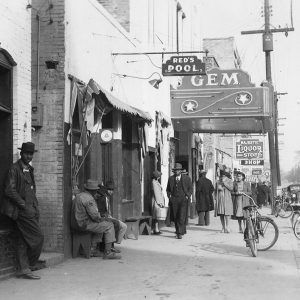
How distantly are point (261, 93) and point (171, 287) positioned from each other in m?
12.6

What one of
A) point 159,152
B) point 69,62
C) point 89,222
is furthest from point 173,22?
point 89,222

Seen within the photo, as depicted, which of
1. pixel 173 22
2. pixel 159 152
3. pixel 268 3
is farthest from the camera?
pixel 268 3

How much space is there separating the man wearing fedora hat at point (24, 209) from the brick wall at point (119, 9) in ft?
24.9

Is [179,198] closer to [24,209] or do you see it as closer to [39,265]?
[39,265]

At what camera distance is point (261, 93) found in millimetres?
19422

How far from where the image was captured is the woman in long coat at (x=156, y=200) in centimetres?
1539

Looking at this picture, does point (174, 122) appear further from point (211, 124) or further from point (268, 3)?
point (268, 3)

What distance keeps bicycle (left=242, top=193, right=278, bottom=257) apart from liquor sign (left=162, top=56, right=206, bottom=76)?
14.2ft

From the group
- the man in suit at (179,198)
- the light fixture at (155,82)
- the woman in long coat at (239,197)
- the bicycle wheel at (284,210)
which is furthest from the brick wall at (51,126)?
the bicycle wheel at (284,210)

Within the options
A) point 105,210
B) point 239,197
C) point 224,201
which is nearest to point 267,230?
point 105,210

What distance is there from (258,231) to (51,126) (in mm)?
4422

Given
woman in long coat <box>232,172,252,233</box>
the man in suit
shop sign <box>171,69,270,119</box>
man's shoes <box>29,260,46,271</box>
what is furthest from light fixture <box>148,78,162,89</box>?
man's shoes <box>29,260,46,271</box>

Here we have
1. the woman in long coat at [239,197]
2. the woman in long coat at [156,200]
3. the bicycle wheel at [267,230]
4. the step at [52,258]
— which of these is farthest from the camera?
the woman in long coat at [239,197]

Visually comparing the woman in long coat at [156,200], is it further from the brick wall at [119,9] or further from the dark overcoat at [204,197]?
the brick wall at [119,9]
